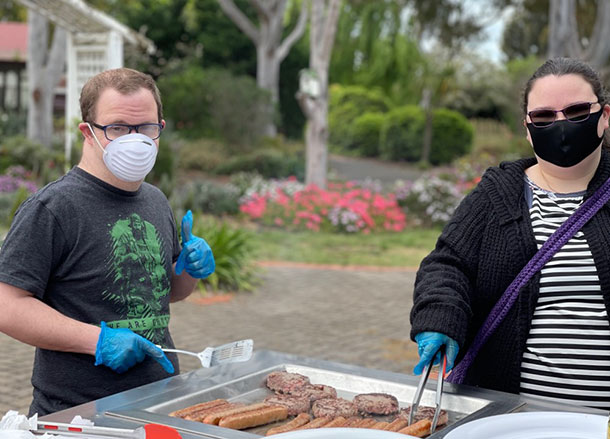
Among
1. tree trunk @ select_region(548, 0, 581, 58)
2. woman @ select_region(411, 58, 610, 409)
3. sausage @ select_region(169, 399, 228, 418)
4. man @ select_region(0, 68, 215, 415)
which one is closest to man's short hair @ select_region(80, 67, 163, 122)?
man @ select_region(0, 68, 215, 415)

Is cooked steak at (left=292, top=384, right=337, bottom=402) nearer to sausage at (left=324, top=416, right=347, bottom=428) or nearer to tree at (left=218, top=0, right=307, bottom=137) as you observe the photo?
sausage at (left=324, top=416, right=347, bottom=428)

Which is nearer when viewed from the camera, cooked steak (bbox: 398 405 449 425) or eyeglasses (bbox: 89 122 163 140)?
cooked steak (bbox: 398 405 449 425)

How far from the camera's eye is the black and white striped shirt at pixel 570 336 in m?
2.36

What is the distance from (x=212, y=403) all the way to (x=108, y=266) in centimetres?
53

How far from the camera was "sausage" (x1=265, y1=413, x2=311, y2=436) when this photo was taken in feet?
6.22

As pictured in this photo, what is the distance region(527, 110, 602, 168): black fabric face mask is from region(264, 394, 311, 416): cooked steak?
1077 millimetres

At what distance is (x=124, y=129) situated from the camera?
2326mm

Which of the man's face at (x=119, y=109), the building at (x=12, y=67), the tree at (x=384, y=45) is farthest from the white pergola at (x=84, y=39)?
the tree at (x=384, y=45)

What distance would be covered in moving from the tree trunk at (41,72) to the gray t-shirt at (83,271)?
653 inches

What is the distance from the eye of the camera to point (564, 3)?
16203 millimetres

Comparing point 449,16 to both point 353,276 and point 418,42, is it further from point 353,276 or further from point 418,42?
point 353,276

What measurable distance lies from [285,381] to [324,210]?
1260 cm

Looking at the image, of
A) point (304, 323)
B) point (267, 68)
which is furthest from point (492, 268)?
point (267, 68)

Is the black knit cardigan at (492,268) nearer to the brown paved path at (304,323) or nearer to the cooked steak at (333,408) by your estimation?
the cooked steak at (333,408)
